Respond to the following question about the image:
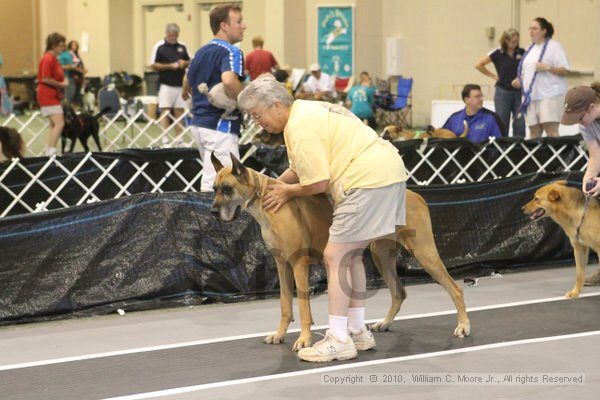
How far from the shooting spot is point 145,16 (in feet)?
75.9

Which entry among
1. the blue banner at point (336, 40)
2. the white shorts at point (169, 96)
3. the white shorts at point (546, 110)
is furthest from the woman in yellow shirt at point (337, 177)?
the blue banner at point (336, 40)

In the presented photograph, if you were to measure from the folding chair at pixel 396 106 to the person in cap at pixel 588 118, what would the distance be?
11965 millimetres

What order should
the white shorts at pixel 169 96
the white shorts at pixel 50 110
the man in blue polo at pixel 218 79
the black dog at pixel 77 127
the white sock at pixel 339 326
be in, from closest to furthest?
the white sock at pixel 339 326 → the man in blue polo at pixel 218 79 → the white shorts at pixel 50 110 → the black dog at pixel 77 127 → the white shorts at pixel 169 96

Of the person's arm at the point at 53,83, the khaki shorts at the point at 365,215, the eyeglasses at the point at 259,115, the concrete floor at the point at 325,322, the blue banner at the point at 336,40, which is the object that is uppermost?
the blue banner at the point at 336,40

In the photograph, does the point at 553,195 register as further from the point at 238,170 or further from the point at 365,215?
the point at 238,170

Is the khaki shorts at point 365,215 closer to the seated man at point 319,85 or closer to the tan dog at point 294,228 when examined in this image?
the tan dog at point 294,228

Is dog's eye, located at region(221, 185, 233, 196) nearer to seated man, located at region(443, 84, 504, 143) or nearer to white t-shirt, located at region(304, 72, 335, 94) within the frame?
seated man, located at region(443, 84, 504, 143)

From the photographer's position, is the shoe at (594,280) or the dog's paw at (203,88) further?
the shoe at (594,280)

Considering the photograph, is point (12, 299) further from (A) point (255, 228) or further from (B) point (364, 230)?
(B) point (364, 230)

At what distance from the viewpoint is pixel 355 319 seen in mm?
4562

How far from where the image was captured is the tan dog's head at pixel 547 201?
6.01 meters

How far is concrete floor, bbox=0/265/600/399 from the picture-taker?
3.94 metres

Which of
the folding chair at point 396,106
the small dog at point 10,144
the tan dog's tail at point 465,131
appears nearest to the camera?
the small dog at point 10,144

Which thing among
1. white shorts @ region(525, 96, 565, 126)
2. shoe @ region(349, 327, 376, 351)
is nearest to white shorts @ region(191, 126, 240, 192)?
shoe @ region(349, 327, 376, 351)
